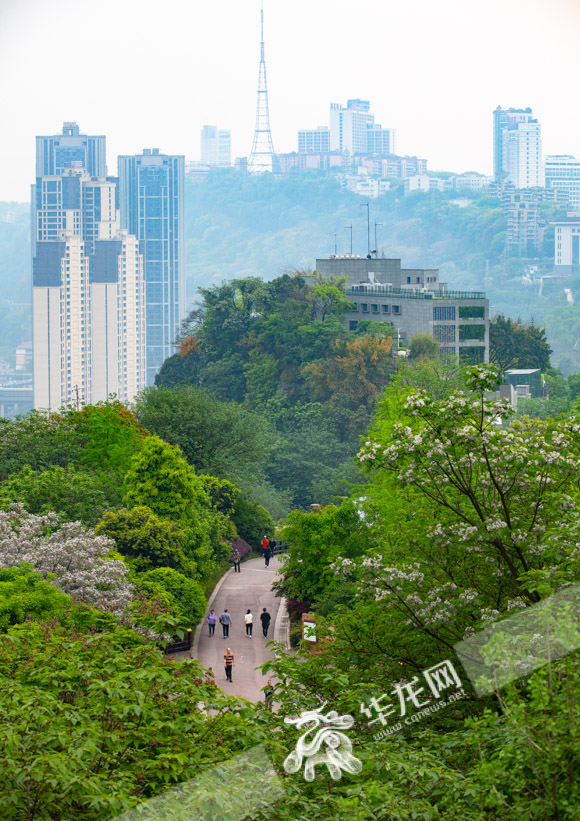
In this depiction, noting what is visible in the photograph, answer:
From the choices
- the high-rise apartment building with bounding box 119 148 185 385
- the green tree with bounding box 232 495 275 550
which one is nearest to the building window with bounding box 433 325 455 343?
the green tree with bounding box 232 495 275 550

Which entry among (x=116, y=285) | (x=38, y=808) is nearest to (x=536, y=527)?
(x=38, y=808)

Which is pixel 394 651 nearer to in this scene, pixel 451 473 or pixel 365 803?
pixel 451 473

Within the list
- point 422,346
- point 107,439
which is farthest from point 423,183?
point 107,439

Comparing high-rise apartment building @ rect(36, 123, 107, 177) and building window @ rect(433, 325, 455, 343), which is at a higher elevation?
high-rise apartment building @ rect(36, 123, 107, 177)

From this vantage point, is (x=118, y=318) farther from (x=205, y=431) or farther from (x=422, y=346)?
(x=205, y=431)

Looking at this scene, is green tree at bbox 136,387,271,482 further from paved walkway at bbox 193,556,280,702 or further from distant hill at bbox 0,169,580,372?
distant hill at bbox 0,169,580,372
